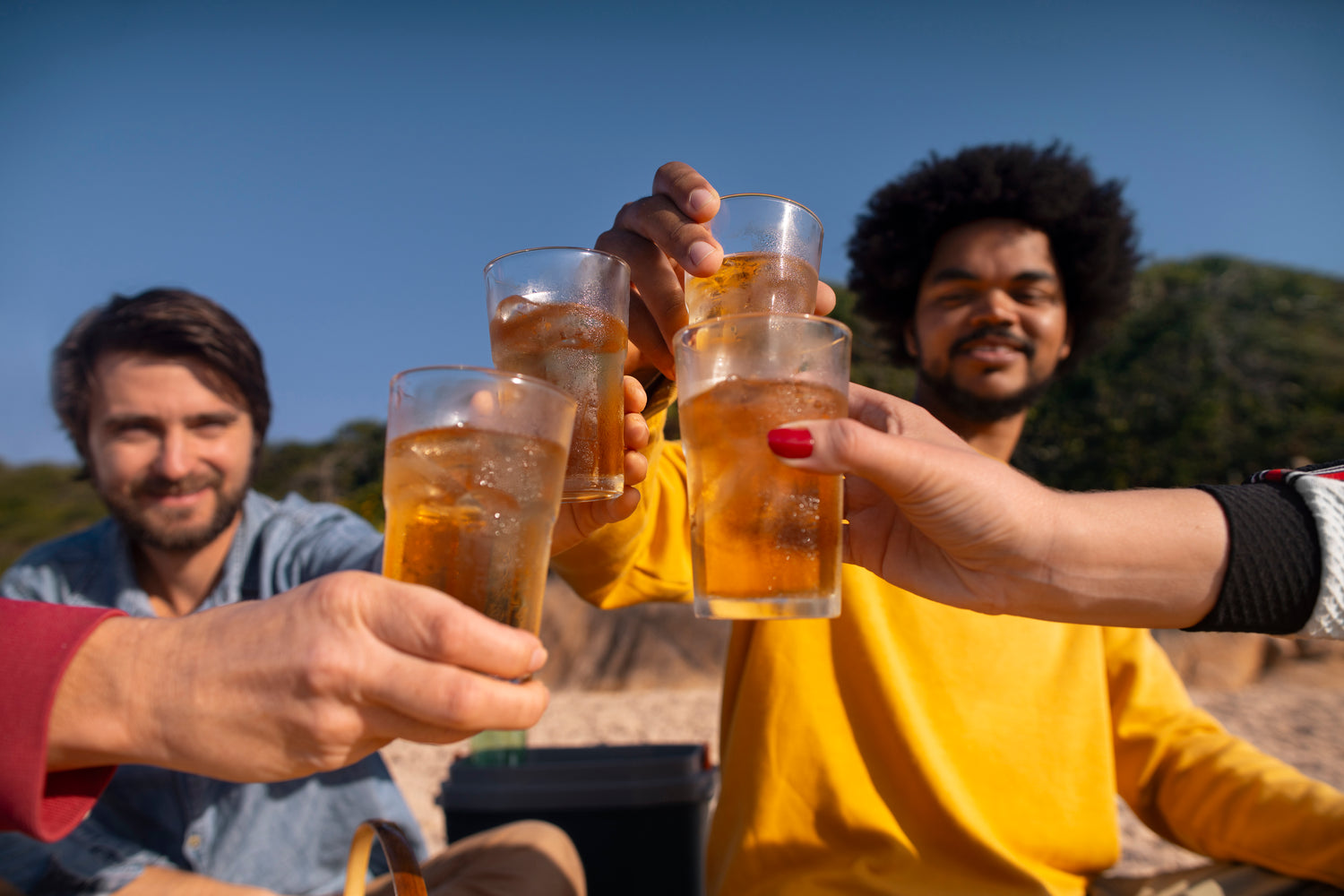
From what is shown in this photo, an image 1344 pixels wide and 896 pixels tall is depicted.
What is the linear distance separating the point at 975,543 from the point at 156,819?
8.80 ft

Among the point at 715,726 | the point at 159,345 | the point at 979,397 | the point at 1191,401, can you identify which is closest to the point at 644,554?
the point at 979,397

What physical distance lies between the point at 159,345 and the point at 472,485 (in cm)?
262

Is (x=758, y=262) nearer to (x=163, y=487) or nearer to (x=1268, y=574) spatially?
(x=1268, y=574)

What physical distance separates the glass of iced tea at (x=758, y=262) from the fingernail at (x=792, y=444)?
0.52 metres

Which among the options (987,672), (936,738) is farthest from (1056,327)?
(936,738)

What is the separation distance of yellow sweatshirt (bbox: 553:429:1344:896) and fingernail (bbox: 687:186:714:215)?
0.67 m

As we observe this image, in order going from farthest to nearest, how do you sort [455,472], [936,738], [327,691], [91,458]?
[91,458] < [936,738] < [455,472] < [327,691]

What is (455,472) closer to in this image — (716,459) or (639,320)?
(716,459)

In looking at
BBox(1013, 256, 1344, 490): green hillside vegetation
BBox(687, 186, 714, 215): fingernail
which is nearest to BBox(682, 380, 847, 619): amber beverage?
BBox(687, 186, 714, 215): fingernail

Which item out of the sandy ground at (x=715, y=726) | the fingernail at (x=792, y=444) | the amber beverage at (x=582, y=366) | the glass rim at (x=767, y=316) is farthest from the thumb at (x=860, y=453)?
the sandy ground at (x=715, y=726)

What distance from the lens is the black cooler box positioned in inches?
114

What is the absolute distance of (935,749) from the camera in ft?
7.54

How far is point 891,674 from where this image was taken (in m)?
2.37

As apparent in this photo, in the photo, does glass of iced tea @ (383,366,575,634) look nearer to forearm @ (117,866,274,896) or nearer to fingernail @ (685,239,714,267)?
fingernail @ (685,239,714,267)
